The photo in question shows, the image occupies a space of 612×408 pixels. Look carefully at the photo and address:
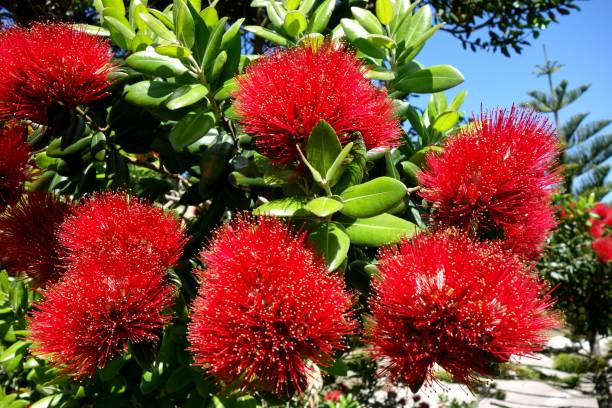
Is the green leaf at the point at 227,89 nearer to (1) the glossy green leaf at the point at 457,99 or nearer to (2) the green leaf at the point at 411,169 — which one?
(2) the green leaf at the point at 411,169

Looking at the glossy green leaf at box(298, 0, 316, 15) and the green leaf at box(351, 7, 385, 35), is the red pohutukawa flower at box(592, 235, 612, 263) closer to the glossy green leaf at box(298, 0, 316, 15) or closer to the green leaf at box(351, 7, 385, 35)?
the green leaf at box(351, 7, 385, 35)

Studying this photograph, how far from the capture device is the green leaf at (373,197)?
937 millimetres

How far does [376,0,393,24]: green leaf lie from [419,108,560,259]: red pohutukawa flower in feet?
1.48

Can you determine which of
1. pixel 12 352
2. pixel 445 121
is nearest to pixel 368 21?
pixel 445 121

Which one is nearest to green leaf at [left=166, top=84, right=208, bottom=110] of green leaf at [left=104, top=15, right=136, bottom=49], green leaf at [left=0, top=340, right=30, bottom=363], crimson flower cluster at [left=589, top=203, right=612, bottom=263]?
green leaf at [left=104, top=15, right=136, bottom=49]

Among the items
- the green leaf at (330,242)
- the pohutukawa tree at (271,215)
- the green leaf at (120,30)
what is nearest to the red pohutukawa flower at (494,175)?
the pohutukawa tree at (271,215)

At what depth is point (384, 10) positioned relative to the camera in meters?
1.33

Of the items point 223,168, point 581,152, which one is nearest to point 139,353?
point 223,168

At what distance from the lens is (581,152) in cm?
1625

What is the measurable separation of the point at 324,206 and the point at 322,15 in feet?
2.15

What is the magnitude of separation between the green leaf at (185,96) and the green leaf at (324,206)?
368 millimetres

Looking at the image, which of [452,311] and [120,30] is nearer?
[452,311]

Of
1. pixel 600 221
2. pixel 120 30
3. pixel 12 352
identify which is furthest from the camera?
pixel 600 221

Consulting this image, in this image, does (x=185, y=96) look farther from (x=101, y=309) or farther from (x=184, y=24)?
(x=101, y=309)
